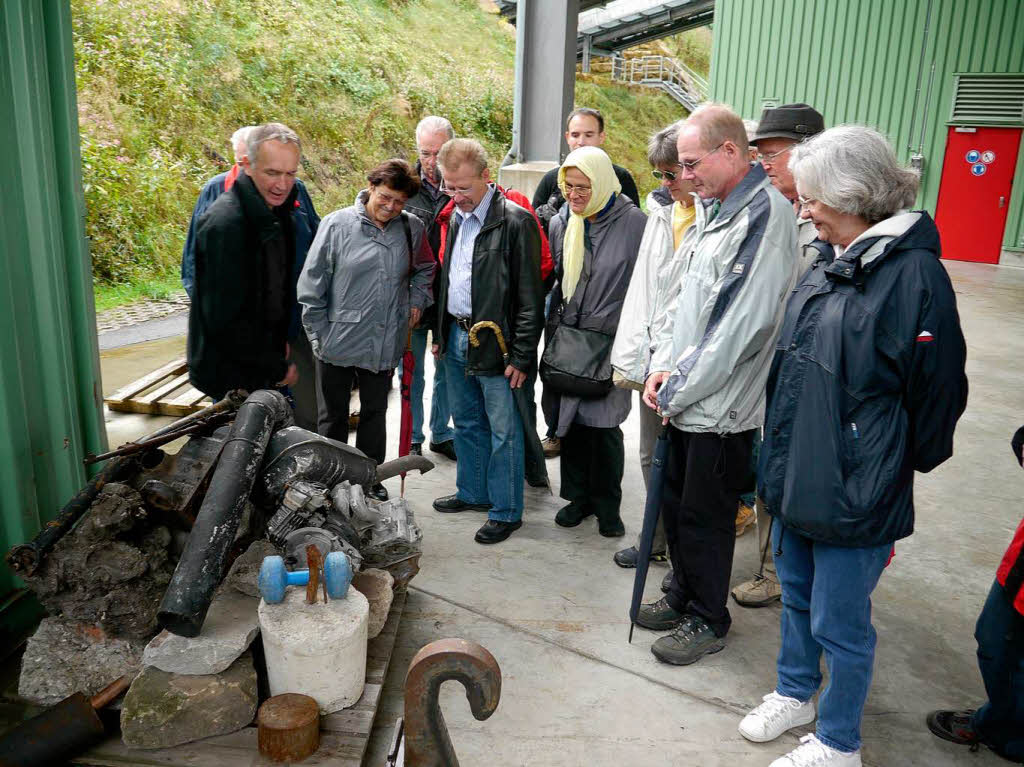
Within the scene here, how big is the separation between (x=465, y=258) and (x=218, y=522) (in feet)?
6.10

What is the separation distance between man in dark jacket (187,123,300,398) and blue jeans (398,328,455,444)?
1.39 metres

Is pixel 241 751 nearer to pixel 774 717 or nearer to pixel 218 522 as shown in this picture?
pixel 218 522

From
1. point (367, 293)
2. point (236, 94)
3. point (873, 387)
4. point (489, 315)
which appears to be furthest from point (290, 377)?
point (236, 94)

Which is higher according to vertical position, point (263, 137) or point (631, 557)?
point (263, 137)

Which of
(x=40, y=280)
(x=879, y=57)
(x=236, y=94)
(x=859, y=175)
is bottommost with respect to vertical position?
(x=40, y=280)

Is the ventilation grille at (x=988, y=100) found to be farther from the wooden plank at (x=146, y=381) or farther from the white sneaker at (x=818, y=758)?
the white sneaker at (x=818, y=758)

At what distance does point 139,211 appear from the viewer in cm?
Result: 1134

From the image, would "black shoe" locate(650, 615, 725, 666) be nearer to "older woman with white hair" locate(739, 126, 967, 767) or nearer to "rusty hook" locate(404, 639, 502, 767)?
"older woman with white hair" locate(739, 126, 967, 767)

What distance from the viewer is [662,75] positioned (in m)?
29.7

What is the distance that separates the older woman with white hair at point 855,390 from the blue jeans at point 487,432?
1.76m

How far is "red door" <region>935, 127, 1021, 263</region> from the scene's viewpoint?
13727 mm

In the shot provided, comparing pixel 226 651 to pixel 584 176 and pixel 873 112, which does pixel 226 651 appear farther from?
pixel 873 112

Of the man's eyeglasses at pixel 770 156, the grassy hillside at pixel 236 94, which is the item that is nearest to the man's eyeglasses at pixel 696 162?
the man's eyeglasses at pixel 770 156

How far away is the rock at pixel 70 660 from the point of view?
8.79 ft
